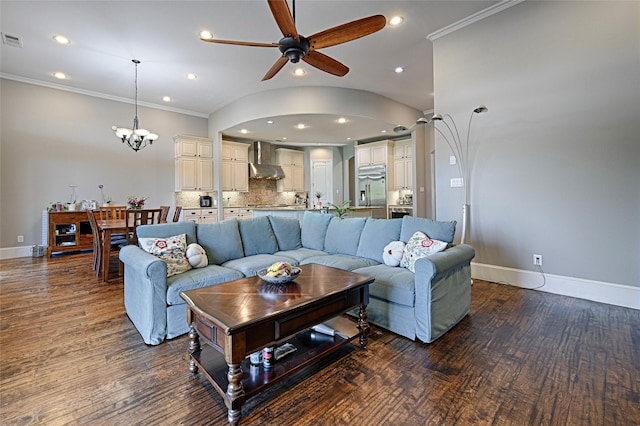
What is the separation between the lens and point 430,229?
9.23 ft

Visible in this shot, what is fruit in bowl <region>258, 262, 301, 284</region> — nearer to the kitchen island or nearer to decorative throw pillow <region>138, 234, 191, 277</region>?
decorative throw pillow <region>138, 234, 191, 277</region>

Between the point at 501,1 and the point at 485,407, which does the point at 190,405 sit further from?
the point at 501,1

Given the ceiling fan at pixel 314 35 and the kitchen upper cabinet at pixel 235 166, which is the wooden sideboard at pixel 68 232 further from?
the ceiling fan at pixel 314 35

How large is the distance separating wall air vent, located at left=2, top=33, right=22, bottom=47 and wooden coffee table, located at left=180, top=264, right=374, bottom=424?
16.6 ft

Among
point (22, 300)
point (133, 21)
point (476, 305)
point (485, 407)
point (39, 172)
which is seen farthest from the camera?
point (39, 172)

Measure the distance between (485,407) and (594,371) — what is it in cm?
91

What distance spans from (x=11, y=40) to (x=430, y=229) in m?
6.26

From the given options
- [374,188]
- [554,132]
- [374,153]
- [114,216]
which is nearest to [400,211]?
[374,188]

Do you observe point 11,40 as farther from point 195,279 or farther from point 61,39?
point 195,279

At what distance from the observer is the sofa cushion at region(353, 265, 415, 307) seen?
228 centimetres

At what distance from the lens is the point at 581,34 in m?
3.01

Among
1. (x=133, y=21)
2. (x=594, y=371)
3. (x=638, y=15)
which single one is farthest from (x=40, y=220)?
(x=638, y=15)

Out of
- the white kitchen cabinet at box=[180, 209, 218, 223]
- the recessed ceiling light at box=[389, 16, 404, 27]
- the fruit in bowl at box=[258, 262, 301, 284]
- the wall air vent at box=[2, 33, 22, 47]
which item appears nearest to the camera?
the fruit in bowl at box=[258, 262, 301, 284]

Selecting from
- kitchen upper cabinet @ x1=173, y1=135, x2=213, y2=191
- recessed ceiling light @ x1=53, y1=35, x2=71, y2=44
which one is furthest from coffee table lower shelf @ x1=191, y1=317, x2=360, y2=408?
kitchen upper cabinet @ x1=173, y1=135, x2=213, y2=191
